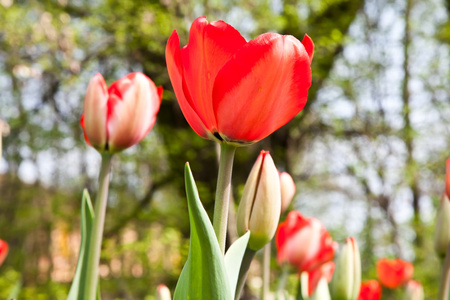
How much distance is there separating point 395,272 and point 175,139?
7.81 ft

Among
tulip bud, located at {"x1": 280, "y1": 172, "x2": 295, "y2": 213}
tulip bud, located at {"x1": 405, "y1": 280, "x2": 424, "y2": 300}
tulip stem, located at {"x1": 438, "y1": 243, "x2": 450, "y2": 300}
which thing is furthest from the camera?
tulip bud, located at {"x1": 405, "y1": 280, "x2": 424, "y2": 300}

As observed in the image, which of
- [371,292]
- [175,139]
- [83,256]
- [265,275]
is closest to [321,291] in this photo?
[265,275]

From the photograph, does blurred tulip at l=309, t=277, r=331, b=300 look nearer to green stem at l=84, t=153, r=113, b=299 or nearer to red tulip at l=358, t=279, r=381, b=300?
green stem at l=84, t=153, r=113, b=299

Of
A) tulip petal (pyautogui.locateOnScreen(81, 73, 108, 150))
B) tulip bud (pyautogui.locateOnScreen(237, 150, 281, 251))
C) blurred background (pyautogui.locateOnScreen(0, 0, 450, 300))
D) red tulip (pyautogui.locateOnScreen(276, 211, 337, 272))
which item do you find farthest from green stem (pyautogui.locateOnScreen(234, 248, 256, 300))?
blurred background (pyautogui.locateOnScreen(0, 0, 450, 300))

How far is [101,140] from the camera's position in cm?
58

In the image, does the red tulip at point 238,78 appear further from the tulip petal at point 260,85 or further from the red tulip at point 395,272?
the red tulip at point 395,272

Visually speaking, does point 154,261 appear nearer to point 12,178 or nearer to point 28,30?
point 12,178

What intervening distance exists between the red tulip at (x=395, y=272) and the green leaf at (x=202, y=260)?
4.85ft

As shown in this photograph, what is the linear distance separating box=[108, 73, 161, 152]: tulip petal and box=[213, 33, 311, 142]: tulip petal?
23cm

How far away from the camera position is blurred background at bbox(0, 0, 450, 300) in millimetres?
3686

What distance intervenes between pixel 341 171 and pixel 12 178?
3.25m

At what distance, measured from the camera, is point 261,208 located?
0.44 m

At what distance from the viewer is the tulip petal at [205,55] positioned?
1.26ft

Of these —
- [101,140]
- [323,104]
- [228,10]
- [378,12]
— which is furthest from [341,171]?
[101,140]
